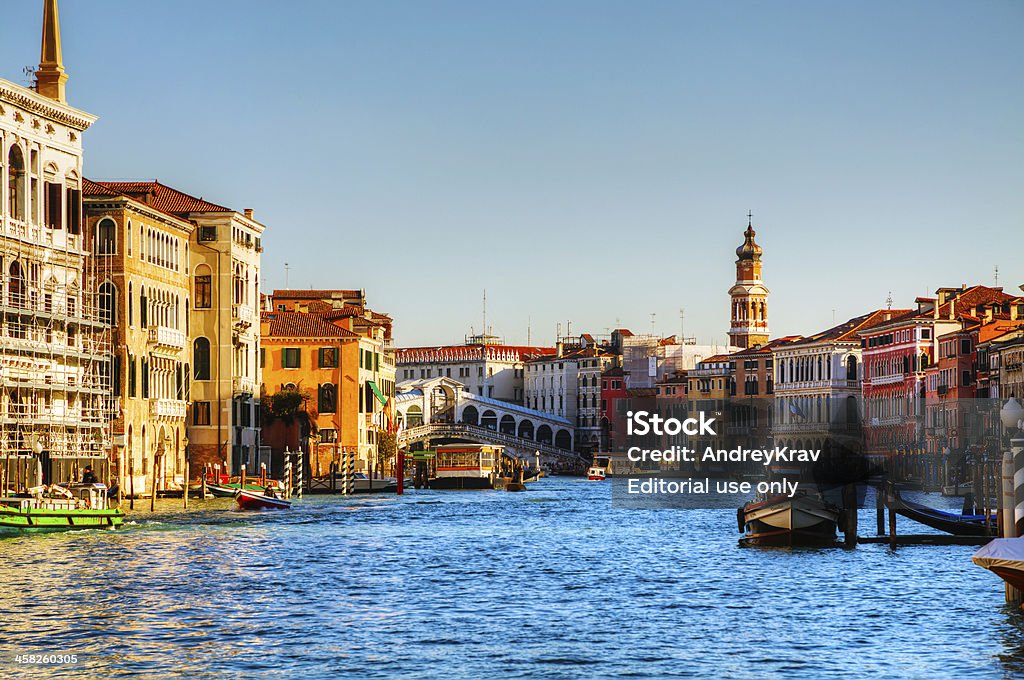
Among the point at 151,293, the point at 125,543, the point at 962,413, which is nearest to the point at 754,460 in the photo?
the point at 962,413

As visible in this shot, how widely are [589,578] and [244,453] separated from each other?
33.3 metres

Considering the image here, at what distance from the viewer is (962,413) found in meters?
72.2

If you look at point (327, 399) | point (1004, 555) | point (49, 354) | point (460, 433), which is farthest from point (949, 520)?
point (460, 433)

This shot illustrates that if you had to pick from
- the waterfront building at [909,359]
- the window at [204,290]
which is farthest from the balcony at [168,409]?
the waterfront building at [909,359]

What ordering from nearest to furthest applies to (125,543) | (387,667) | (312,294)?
(387,667)
(125,543)
(312,294)

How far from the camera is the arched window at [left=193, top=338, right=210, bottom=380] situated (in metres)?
58.1

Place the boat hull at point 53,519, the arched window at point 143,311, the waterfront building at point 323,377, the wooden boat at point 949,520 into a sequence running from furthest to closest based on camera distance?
the waterfront building at point 323,377 → the arched window at point 143,311 → the wooden boat at point 949,520 → the boat hull at point 53,519

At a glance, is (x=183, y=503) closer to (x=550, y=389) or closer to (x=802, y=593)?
(x=802, y=593)

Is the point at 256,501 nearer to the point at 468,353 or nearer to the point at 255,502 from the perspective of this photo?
the point at 255,502

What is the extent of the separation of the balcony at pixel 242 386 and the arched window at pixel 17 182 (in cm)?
1604

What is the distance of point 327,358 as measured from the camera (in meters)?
71.0

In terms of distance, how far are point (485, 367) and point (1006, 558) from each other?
11893 centimetres

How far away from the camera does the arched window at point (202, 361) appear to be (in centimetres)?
5809

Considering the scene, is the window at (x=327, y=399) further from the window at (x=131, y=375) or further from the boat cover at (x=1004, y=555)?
the boat cover at (x=1004, y=555)
